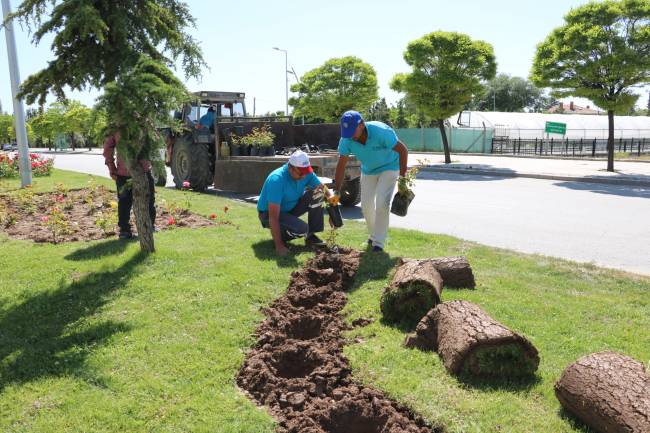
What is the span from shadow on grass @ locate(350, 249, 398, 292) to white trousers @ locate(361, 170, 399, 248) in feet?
0.79

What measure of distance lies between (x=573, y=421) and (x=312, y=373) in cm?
159

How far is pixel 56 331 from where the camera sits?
4.48 meters

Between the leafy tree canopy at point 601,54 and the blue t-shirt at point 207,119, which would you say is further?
the leafy tree canopy at point 601,54

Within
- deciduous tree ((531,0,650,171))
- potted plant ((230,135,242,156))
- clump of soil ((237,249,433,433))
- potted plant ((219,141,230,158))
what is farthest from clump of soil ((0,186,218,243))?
deciduous tree ((531,0,650,171))

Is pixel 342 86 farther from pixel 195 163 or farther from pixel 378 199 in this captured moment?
pixel 378 199

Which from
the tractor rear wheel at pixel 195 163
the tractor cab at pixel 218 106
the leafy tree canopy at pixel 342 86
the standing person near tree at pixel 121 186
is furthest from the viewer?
the leafy tree canopy at pixel 342 86

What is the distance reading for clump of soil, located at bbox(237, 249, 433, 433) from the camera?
10.4 ft

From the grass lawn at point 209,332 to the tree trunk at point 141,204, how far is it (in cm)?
22

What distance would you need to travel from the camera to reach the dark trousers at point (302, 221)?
22.5 feet

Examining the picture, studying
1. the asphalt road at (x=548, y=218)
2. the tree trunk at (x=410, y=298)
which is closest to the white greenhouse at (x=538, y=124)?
the asphalt road at (x=548, y=218)

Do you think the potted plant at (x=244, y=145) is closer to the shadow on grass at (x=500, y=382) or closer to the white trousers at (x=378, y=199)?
the white trousers at (x=378, y=199)

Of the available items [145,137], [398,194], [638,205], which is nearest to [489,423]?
[398,194]

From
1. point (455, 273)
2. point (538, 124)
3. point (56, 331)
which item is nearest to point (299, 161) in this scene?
point (455, 273)

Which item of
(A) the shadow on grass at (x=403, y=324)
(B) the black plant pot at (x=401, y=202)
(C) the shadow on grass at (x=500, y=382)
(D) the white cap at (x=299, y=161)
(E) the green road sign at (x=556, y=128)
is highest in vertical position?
(E) the green road sign at (x=556, y=128)
